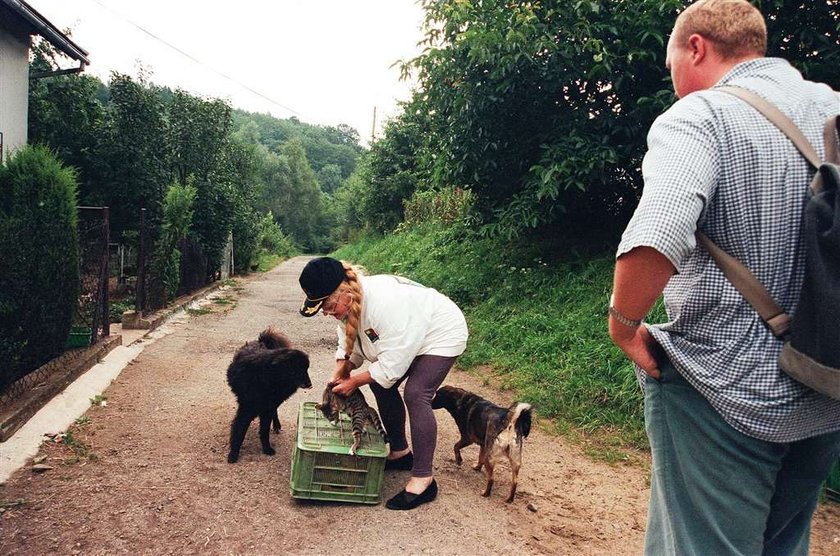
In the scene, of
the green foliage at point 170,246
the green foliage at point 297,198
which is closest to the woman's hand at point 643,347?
the green foliage at point 170,246

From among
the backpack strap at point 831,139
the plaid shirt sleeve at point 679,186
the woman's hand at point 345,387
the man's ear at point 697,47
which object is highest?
the man's ear at point 697,47

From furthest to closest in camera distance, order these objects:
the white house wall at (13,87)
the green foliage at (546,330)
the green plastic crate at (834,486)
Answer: the white house wall at (13,87) < the green foliage at (546,330) < the green plastic crate at (834,486)

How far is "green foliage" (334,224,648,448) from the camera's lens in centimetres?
555

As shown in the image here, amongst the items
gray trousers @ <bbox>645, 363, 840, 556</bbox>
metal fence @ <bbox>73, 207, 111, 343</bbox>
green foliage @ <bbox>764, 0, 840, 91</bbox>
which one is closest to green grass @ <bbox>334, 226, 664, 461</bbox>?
green foliage @ <bbox>764, 0, 840, 91</bbox>

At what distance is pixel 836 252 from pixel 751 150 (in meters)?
0.32

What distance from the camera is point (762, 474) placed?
1507 mm

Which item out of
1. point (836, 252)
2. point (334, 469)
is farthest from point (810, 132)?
point (334, 469)

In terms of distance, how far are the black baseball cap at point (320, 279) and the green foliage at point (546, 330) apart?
3.00 meters

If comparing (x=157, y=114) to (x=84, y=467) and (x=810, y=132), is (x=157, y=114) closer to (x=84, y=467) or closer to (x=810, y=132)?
(x=84, y=467)

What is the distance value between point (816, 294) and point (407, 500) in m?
2.84

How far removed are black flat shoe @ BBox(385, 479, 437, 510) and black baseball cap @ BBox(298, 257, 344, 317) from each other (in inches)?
50.3

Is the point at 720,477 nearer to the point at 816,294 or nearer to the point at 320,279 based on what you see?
the point at 816,294

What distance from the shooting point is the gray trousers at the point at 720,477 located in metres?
1.51

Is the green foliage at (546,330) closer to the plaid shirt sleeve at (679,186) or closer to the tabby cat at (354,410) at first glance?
the tabby cat at (354,410)
